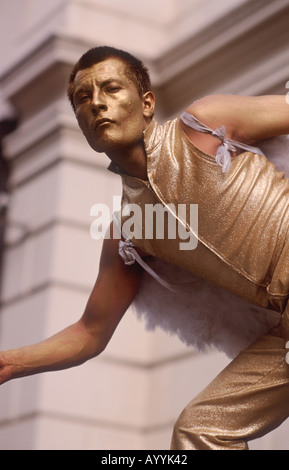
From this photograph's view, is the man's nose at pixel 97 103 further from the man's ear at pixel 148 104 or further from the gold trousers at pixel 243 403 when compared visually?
the gold trousers at pixel 243 403

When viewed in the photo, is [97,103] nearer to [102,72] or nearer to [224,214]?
[102,72]

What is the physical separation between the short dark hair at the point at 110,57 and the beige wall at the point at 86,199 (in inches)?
57.0

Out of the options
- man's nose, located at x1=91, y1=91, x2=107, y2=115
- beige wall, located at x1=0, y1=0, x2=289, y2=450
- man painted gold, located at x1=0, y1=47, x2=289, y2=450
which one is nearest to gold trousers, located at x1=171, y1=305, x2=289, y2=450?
man painted gold, located at x1=0, y1=47, x2=289, y2=450

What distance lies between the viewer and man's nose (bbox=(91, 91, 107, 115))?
145cm

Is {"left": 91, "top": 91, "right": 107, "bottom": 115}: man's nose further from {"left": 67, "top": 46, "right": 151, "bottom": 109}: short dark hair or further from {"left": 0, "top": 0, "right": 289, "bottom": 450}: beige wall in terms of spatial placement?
{"left": 0, "top": 0, "right": 289, "bottom": 450}: beige wall

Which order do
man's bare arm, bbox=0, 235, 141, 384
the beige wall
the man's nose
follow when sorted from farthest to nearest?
the beige wall, man's bare arm, bbox=0, 235, 141, 384, the man's nose

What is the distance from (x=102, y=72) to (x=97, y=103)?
5 centimetres

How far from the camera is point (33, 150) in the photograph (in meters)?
3.52

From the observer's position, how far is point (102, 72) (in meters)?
1.47

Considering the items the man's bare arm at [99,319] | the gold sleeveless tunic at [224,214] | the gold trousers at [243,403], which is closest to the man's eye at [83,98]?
the gold sleeveless tunic at [224,214]

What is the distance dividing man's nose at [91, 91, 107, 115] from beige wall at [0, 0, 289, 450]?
1528 millimetres

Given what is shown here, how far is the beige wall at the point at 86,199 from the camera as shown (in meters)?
3.10

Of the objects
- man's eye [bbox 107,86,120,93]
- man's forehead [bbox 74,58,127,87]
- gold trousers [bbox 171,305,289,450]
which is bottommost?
gold trousers [bbox 171,305,289,450]
